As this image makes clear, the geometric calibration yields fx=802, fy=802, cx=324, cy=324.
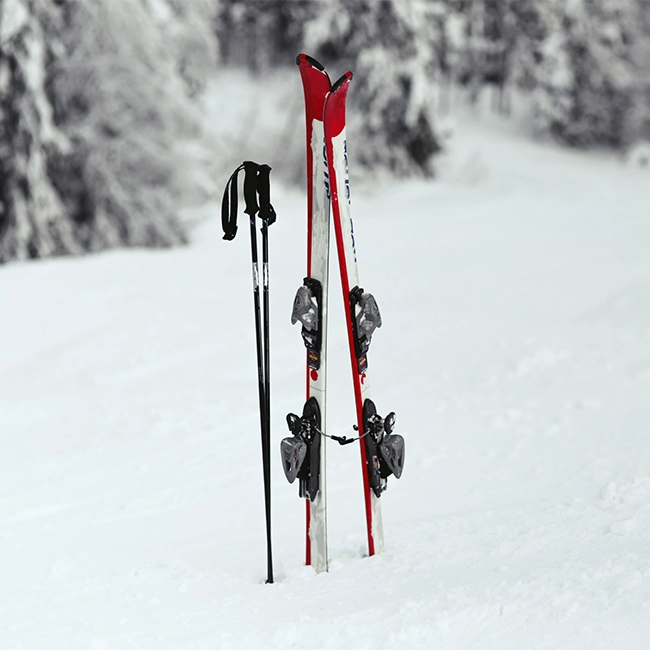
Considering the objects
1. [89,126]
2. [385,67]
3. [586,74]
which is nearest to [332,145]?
[89,126]

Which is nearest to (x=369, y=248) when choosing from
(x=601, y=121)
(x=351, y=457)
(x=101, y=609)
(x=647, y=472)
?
(x=351, y=457)

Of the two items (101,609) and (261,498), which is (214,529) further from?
(101,609)

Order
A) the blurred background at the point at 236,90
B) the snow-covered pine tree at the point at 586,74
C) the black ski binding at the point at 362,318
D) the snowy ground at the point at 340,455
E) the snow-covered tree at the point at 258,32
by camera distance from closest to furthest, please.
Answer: the snowy ground at the point at 340,455 < the black ski binding at the point at 362,318 < the blurred background at the point at 236,90 < the snow-covered pine tree at the point at 586,74 < the snow-covered tree at the point at 258,32

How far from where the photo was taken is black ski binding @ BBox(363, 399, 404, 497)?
125 inches

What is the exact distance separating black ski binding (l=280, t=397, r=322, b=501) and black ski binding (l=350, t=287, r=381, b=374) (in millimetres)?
295

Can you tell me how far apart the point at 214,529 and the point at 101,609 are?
3.00ft

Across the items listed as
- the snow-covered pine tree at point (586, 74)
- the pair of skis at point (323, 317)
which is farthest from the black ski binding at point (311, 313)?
the snow-covered pine tree at point (586, 74)

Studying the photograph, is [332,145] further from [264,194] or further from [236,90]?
[236,90]

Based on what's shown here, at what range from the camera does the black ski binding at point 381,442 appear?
316 centimetres

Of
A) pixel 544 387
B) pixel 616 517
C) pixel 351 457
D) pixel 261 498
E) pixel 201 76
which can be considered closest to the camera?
pixel 616 517

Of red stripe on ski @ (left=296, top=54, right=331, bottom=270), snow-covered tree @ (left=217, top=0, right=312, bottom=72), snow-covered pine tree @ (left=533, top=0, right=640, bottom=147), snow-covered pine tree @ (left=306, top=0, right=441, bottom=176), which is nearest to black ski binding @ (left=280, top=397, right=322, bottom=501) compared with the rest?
red stripe on ski @ (left=296, top=54, right=331, bottom=270)

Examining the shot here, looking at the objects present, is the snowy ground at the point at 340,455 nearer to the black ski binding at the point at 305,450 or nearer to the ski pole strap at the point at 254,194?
the black ski binding at the point at 305,450

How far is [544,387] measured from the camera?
564 centimetres

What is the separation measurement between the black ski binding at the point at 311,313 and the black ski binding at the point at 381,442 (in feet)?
0.97
